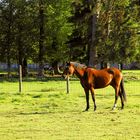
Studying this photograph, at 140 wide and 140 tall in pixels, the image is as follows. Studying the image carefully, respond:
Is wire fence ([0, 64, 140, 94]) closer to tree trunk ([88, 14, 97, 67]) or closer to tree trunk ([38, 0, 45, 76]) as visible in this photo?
tree trunk ([88, 14, 97, 67])

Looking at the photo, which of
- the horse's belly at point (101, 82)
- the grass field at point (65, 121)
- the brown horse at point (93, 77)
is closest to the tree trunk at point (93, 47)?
the grass field at point (65, 121)

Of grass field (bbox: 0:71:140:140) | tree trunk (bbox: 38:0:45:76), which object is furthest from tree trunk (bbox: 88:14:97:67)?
grass field (bbox: 0:71:140:140)

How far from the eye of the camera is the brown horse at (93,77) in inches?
731

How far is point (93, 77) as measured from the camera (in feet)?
62.2

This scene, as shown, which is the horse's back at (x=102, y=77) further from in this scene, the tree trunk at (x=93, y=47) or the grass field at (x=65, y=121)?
the tree trunk at (x=93, y=47)

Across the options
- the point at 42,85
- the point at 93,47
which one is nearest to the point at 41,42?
the point at 93,47

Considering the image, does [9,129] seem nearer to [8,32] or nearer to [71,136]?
[71,136]

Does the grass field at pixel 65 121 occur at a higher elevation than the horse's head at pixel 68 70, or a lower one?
lower

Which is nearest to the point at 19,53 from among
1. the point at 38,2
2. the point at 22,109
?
the point at 38,2

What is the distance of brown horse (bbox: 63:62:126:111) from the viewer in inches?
731

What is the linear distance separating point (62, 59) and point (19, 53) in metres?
5.07

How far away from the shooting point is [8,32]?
56.3 m

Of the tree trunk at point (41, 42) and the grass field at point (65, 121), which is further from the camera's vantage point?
the tree trunk at point (41, 42)

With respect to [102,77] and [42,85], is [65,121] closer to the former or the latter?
[102,77]
